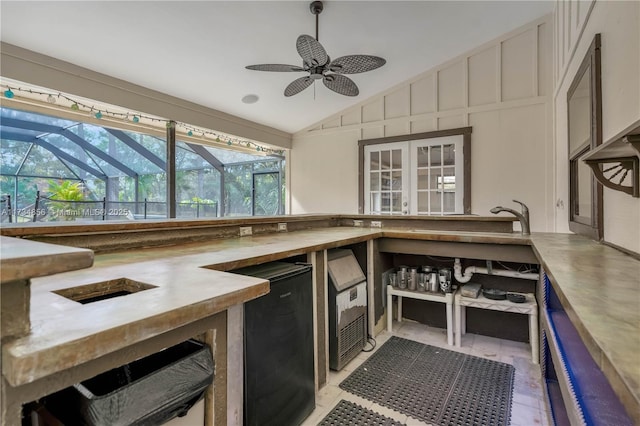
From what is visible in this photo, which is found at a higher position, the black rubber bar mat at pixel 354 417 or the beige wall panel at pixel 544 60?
the beige wall panel at pixel 544 60

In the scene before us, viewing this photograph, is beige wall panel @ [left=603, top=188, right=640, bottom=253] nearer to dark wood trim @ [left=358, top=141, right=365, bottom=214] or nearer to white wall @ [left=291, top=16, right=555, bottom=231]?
white wall @ [left=291, top=16, right=555, bottom=231]

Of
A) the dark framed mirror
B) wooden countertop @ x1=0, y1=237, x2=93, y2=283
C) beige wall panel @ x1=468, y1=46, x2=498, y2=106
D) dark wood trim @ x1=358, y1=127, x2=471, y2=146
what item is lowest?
wooden countertop @ x1=0, y1=237, x2=93, y2=283

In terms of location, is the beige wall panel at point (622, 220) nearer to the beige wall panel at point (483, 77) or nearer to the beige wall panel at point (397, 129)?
the beige wall panel at point (483, 77)

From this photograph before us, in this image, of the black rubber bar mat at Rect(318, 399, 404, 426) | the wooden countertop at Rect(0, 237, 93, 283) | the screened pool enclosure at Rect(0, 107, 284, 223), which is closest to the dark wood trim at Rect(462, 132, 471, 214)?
the black rubber bar mat at Rect(318, 399, 404, 426)

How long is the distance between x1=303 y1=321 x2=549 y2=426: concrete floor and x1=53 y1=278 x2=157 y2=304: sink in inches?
49.6

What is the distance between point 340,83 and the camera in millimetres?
3441

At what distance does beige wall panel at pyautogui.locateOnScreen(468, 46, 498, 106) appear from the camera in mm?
4469

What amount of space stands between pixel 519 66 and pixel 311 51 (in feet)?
10.7

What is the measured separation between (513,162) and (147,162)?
5719 millimetres

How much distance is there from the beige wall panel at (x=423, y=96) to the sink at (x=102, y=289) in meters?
4.94

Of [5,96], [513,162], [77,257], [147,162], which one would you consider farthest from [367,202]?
[77,257]

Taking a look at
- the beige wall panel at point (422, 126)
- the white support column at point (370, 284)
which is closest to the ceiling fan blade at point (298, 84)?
the white support column at point (370, 284)

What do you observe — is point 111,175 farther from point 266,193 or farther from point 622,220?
point 622,220

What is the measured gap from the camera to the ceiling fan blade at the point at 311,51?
2645 millimetres
